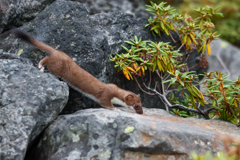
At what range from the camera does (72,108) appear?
4.12 meters

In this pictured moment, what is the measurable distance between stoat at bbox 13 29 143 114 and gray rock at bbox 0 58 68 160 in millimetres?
546

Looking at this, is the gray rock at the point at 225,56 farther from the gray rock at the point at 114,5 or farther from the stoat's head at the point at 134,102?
the stoat's head at the point at 134,102

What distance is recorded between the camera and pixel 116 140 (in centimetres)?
301

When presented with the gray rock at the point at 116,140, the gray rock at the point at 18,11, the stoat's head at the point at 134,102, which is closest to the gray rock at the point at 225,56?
the stoat's head at the point at 134,102

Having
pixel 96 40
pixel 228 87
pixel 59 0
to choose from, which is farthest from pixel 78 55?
pixel 228 87

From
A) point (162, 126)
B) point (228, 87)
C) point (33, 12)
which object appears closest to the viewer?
point (162, 126)

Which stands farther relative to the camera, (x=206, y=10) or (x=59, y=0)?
(x=206, y=10)

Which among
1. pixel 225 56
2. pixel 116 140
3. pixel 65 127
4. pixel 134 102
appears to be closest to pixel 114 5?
pixel 225 56

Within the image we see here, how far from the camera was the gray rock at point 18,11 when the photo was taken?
455cm

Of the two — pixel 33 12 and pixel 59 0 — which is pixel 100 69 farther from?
pixel 33 12

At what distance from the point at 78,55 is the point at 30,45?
2.38 feet

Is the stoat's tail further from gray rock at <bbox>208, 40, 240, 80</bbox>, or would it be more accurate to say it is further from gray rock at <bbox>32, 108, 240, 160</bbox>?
gray rock at <bbox>208, 40, 240, 80</bbox>

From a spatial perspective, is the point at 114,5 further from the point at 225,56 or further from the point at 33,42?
the point at 33,42

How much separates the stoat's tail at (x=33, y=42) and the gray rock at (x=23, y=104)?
36cm
